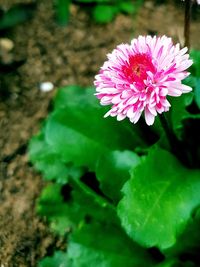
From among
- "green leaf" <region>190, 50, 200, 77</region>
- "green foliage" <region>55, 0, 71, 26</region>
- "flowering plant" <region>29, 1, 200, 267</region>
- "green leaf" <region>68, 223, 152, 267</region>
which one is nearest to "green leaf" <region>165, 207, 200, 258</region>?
"flowering plant" <region>29, 1, 200, 267</region>

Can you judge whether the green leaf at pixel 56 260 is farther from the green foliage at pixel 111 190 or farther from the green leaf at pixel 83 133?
the green leaf at pixel 83 133

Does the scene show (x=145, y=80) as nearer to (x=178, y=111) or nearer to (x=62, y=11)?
(x=178, y=111)

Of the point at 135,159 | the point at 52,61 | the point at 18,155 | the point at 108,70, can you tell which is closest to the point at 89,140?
the point at 135,159

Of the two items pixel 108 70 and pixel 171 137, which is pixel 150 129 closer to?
pixel 171 137

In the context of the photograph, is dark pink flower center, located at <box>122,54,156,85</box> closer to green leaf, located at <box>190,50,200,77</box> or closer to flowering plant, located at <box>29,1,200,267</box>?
flowering plant, located at <box>29,1,200,267</box>

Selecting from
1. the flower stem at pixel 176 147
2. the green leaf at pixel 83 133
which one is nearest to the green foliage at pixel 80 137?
the green leaf at pixel 83 133
